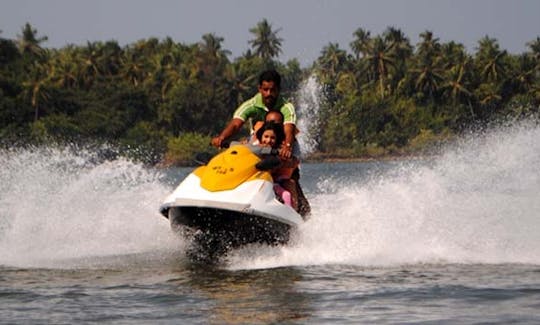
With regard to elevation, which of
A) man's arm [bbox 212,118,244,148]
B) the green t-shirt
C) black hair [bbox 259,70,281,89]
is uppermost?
black hair [bbox 259,70,281,89]

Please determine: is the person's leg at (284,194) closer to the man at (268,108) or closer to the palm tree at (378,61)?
the man at (268,108)

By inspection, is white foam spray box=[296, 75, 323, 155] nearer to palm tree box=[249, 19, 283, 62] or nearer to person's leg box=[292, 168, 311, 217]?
palm tree box=[249, 19, 283, 62]

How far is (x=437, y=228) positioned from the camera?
390 inches

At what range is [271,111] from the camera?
9289 mm

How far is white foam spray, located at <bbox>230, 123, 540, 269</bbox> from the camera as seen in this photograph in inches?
354

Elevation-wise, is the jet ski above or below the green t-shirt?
below

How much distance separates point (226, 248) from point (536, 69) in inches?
3013

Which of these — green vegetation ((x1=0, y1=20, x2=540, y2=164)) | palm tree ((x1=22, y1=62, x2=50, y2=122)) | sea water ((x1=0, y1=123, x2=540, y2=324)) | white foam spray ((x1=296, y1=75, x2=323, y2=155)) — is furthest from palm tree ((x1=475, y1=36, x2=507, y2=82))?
sea water ((x1=0, y1=123, x2=540, y2=324))

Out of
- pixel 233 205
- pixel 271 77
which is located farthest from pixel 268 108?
pixel 233 205

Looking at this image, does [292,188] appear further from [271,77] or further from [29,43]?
[29,43]

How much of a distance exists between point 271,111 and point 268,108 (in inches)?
9.1

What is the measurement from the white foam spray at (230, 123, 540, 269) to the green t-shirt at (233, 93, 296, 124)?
0.98 meters

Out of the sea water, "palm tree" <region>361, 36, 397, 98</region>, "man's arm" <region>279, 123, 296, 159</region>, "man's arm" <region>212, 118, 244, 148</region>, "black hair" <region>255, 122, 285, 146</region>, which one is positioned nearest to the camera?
the sea water

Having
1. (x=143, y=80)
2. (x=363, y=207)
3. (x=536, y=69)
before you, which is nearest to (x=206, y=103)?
(x=143, y=80)
